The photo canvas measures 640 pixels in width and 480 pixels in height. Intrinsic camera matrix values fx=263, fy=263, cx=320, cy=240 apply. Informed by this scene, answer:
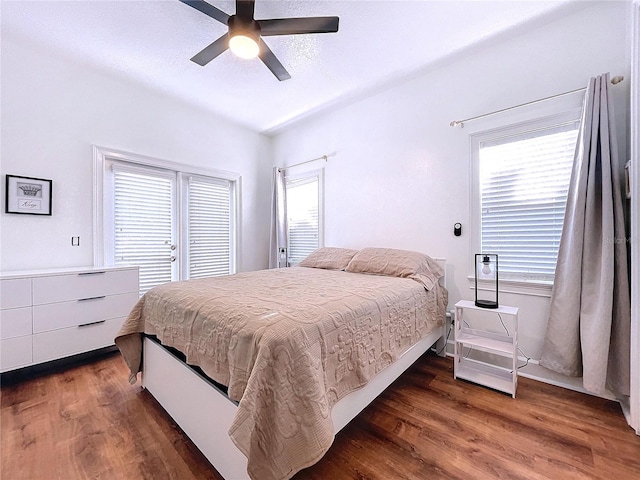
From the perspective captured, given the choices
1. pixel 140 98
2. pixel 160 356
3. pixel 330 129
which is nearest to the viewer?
pixel 160 356

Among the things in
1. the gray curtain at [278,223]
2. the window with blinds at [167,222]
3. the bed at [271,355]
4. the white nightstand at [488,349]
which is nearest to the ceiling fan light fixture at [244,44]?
the bed at [271,355]

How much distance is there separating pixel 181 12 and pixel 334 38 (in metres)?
1.18

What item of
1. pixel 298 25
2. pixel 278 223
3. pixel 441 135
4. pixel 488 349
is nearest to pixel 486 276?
pixel 488 349

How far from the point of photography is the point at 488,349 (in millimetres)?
1915

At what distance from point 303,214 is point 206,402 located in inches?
115

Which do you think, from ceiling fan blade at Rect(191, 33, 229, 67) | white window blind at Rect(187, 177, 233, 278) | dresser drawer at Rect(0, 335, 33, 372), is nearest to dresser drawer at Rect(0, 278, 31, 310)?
dresser drawer at Rect(0, 335, 33, 372)

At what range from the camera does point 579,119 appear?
1930 millimetres

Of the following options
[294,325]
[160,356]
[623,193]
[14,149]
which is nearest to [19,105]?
[14,149]

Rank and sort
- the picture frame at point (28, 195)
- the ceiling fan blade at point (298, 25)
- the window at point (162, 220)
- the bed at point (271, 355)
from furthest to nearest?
1. the window at point (162, 220)
2. the picture frame at point (28, 195)
3. the ceiling fan blade at point (298, 25)
4. the bed at point (271, 355)

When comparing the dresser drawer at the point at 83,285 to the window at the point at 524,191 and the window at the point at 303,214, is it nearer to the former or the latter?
the window at the point at 303,214

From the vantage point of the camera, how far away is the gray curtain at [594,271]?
1.67 m

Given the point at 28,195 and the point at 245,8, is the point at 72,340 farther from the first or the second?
the point at 245,8

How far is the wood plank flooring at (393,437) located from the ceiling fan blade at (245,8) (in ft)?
8.34

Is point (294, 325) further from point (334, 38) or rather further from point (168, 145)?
point (168, 145)
